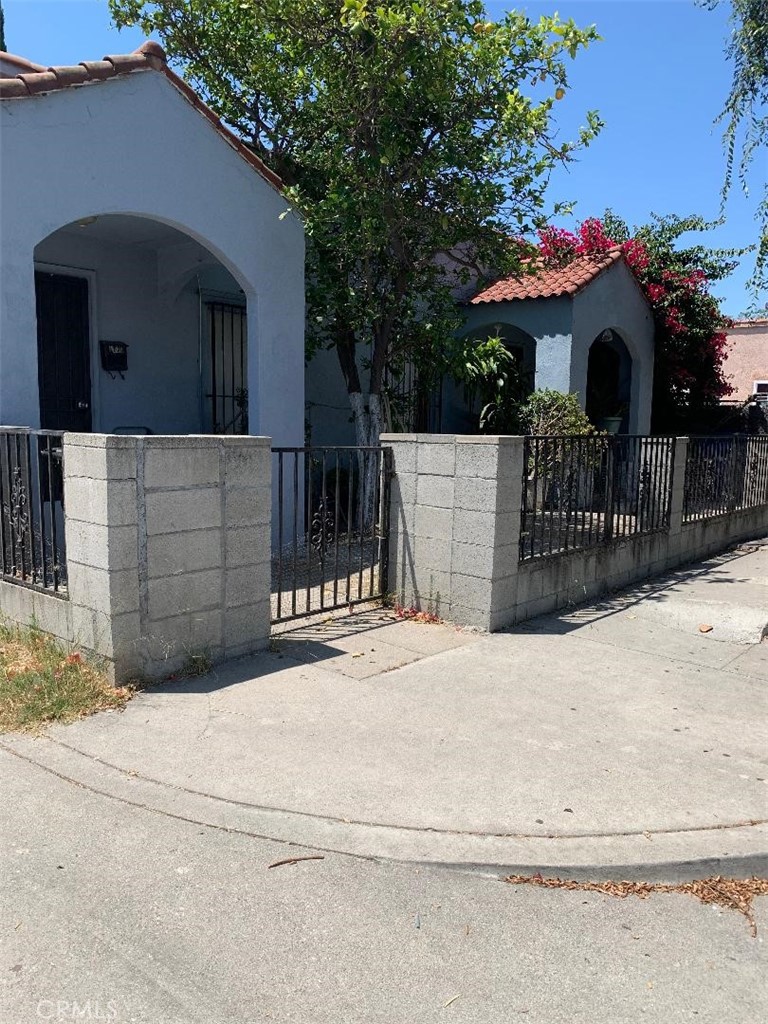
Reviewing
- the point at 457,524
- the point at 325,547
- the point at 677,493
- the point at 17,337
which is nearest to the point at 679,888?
the point at 457,524

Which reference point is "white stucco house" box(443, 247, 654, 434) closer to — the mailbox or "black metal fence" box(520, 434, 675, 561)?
"black metal fence" box(520, 434, 675, 561)

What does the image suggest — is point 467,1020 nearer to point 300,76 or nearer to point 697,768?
point 697,768

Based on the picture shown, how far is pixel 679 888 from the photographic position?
2.99 meters

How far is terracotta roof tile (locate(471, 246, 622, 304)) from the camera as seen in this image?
11.8 metres

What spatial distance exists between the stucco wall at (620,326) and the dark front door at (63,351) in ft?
22.5

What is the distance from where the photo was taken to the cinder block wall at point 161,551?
14.5 feet

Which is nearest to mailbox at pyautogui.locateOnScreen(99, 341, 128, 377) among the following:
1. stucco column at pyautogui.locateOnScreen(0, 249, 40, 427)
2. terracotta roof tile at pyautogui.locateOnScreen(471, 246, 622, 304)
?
stucco column at pyautogui.locateOnScreen(0, 249, 40, 427)

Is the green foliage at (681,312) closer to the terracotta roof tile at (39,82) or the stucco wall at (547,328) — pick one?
the stucco wall at (547,328)

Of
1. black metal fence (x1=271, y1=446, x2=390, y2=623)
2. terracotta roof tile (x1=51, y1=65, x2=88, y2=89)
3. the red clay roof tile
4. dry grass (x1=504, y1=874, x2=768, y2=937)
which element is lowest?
dry grass (x1=504, y1=874, x2=768, y2=937)

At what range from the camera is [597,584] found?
287 inches

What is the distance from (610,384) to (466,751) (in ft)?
37.8

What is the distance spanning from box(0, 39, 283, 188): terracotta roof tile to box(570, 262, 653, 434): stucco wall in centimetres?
590

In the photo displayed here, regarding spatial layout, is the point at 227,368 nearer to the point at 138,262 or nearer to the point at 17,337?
the point at 138,262

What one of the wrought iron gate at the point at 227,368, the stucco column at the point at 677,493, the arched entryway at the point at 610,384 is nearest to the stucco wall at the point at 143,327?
the wrought iron gate at the point at 227,368
